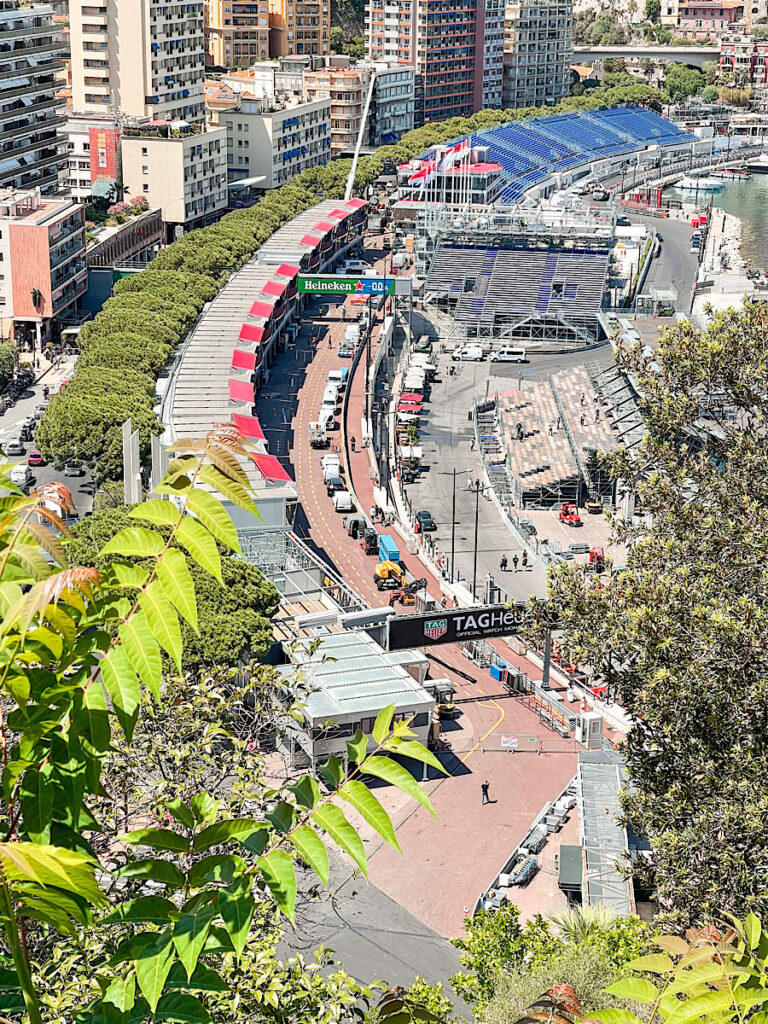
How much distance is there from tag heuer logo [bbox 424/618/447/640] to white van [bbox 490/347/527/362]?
1752 inches

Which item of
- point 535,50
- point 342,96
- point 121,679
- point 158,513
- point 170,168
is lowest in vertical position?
point 170,168

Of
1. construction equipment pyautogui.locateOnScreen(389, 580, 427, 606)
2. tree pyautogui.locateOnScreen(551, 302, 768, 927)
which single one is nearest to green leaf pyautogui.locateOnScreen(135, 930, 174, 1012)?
tree pyautogui.locateOnScreen(551, 302, 768, 927)

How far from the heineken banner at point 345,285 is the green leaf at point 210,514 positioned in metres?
81.6

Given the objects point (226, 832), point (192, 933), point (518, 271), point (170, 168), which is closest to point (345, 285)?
point (518, 271)

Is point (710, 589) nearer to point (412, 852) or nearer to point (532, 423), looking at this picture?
point (412, 852)

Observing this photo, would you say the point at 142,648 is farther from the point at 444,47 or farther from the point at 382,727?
the point at 444,47

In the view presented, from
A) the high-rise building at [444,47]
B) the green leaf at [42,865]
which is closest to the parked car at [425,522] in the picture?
the green leaf at [42,865]

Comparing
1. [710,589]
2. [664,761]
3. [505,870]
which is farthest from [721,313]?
[505,870]

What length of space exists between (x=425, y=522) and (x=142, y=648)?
51.4 meters

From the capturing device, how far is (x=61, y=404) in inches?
2217

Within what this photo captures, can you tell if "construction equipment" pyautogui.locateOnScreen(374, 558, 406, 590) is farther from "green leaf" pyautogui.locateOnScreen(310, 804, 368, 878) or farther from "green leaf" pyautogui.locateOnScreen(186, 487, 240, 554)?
"green leaf" pyautogui.locateOnScreen(186, 487, 240, 554)

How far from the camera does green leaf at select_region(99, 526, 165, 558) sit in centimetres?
600

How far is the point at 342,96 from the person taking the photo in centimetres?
13300

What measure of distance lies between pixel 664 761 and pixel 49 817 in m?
13.8
